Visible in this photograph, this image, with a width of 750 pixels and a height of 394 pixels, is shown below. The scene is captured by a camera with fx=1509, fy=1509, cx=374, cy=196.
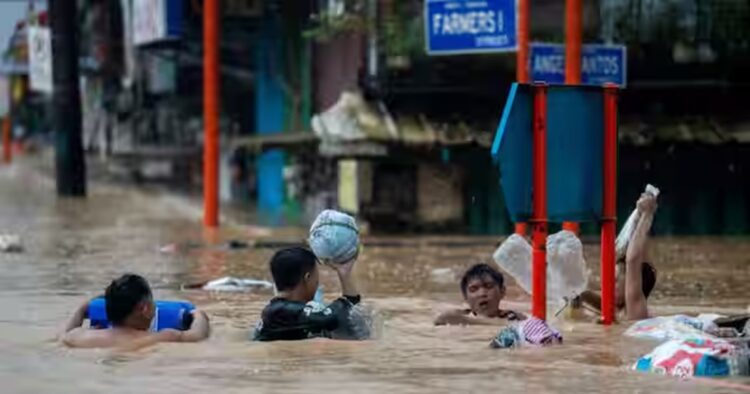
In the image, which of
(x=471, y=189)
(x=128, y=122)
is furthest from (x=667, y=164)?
(x=128, y=122)

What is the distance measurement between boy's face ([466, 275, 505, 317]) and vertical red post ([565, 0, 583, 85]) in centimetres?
588

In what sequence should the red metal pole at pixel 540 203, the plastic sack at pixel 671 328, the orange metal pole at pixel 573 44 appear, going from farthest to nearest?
the orange metal pole at pixel 573 44, the red metal pole at pixel 540 203, the plastic sack at pixel 671 328

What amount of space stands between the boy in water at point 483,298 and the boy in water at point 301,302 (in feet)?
3.97

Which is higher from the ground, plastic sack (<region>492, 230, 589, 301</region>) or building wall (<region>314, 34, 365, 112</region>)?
building wall (<region>314, 34, 365, 112</region>)

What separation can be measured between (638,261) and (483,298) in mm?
1036

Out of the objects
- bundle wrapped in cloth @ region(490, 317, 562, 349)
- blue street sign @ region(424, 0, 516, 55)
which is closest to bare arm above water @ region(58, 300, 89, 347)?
bundle wrapped in cloth @ region(490, 317, 562, 349)

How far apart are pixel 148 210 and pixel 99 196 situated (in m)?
6.12

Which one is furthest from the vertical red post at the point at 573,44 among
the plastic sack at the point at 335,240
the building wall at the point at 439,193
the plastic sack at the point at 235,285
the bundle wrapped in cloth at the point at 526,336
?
the plastic sack at the point at 335,240

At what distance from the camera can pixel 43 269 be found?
15625 millimetres

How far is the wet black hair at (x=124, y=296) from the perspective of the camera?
28.7ft

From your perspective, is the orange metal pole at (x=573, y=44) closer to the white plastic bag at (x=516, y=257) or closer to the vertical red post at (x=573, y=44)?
the vertical red post at (x=573, y=44)

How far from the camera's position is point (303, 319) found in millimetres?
8805

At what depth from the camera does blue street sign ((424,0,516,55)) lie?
55.2 feet

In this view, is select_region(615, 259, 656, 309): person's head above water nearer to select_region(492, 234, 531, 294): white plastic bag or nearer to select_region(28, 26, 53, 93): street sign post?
select_region(492, 234, 531, 294): white plastic bag
